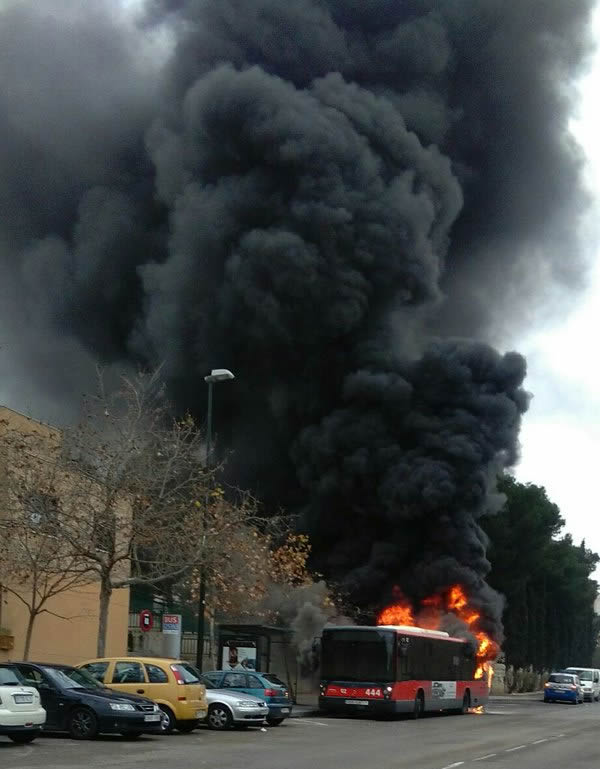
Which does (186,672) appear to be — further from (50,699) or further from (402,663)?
(402,663)

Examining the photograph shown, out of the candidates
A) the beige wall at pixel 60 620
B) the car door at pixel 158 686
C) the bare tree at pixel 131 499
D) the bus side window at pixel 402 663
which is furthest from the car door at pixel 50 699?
the bus side window at pixel 402 663

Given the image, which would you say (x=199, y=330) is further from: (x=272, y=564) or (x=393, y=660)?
(x=393, y=660)

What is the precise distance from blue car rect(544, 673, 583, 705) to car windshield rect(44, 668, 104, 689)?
32329mm

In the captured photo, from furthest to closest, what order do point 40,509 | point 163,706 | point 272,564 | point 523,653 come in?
point 523,653
point 272,564
point 40,509
point 163,706

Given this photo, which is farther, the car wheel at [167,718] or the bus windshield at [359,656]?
the bus windshield at [359,656]

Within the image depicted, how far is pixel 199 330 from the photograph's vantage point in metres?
43.3

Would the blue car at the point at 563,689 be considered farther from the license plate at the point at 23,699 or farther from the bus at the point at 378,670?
the license plate at the point at 23,699

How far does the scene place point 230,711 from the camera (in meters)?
20.8

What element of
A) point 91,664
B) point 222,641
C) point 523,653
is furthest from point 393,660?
point 523,653

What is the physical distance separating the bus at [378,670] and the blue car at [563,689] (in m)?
18.5

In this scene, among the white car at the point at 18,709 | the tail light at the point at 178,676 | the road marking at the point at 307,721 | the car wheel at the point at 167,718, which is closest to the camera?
the white car at the point at 18,709

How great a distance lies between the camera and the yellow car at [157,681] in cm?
1842

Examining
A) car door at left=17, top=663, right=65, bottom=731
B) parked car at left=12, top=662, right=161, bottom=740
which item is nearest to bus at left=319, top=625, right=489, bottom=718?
parked car at left=12, top=662, right=161, bottom=740

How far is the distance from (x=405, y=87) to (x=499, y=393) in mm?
13129
